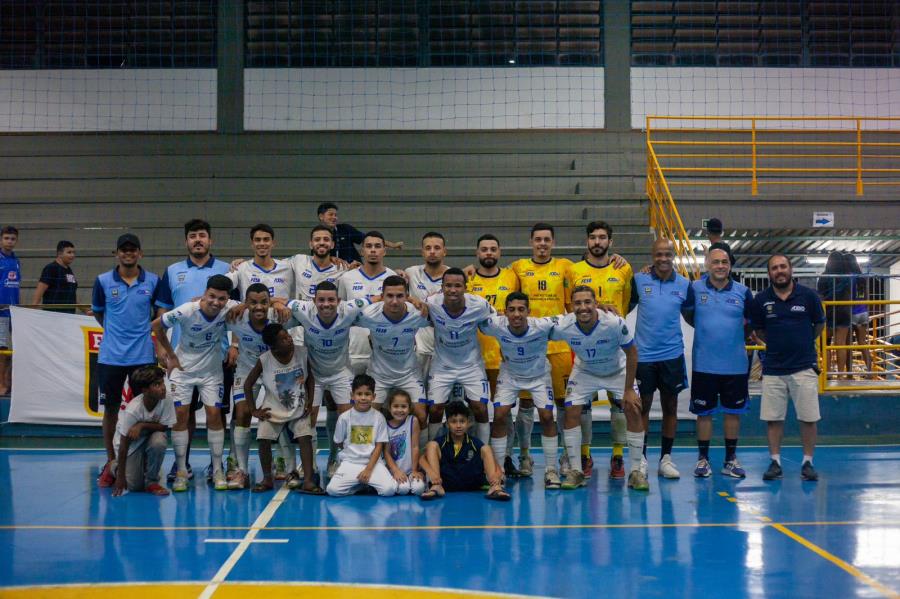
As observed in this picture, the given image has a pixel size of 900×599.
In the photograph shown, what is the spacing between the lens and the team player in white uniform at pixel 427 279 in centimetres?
752

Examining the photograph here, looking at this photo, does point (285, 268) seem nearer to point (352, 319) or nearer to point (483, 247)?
point (352, 319)

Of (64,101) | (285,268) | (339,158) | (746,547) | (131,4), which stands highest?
(131,4)

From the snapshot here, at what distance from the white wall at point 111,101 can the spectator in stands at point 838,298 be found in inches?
396

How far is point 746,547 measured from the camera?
17.7 ft

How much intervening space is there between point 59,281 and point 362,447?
587cm

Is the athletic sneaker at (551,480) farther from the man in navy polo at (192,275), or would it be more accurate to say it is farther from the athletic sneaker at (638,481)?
the man in navy polo at (192,275)

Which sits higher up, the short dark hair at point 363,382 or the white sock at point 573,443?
the short dark hair at point 363,382

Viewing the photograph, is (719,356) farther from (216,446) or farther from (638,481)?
(216,446)

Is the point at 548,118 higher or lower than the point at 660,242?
higher

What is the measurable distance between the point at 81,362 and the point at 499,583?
23.1ft

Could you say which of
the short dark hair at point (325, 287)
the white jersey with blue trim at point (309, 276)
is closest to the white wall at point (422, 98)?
the white jersey with blue trim at point (309, 276)

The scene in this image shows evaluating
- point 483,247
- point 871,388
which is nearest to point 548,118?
point 871,388

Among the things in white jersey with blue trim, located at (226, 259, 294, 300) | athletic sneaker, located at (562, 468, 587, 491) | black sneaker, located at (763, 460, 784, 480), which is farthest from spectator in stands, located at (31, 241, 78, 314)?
black sneaker, located at (763, 460, 784, 480)

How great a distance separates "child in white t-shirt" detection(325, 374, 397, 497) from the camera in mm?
6996
